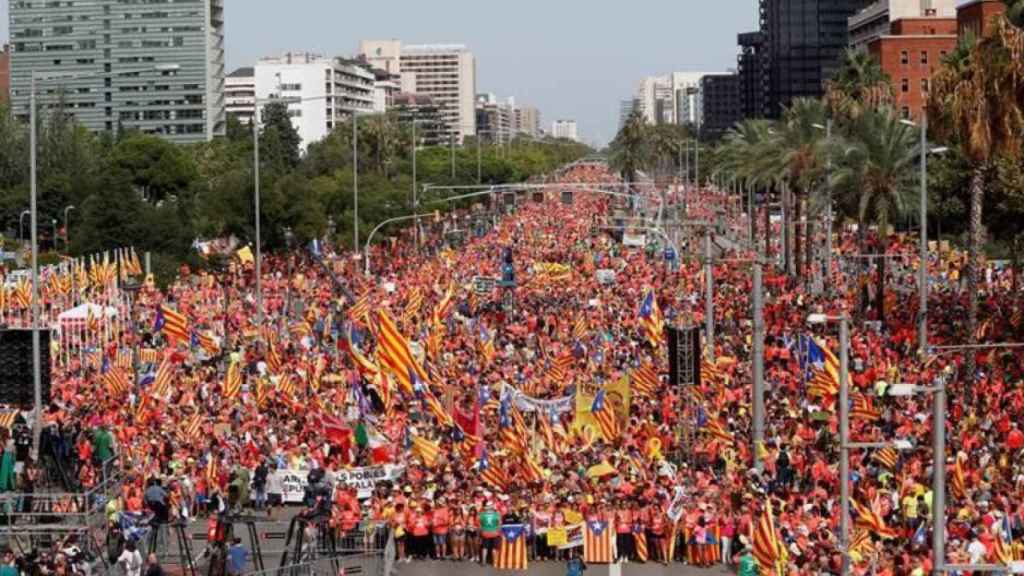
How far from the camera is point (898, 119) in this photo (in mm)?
48188

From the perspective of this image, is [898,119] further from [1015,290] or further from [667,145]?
[667,145]

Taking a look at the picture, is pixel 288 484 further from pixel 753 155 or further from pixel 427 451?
pixel 753 155

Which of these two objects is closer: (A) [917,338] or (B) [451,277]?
(A) [917,338]

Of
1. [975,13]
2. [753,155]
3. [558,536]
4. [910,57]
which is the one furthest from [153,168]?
[558,536]

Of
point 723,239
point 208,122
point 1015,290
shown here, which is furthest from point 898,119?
point 208,122

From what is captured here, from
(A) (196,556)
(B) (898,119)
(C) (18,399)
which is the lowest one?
(A) (196,556)

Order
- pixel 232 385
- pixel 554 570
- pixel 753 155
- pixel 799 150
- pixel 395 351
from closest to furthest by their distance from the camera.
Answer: pixel 554 570 < pixel 395 351 < pixel 232 385 < pixel 799 150 < pixel 753 155

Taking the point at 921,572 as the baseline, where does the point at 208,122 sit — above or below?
above

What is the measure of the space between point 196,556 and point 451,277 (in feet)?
136

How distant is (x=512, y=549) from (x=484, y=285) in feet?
114

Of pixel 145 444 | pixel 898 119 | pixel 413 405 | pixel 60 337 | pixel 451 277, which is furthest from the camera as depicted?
pixel 451 277

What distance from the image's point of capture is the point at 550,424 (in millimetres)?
30781

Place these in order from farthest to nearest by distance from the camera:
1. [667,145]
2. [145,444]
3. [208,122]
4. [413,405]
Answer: [208,122] → [667,145] → [413,405] → [145,444]

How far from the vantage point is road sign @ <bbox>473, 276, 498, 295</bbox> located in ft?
193
